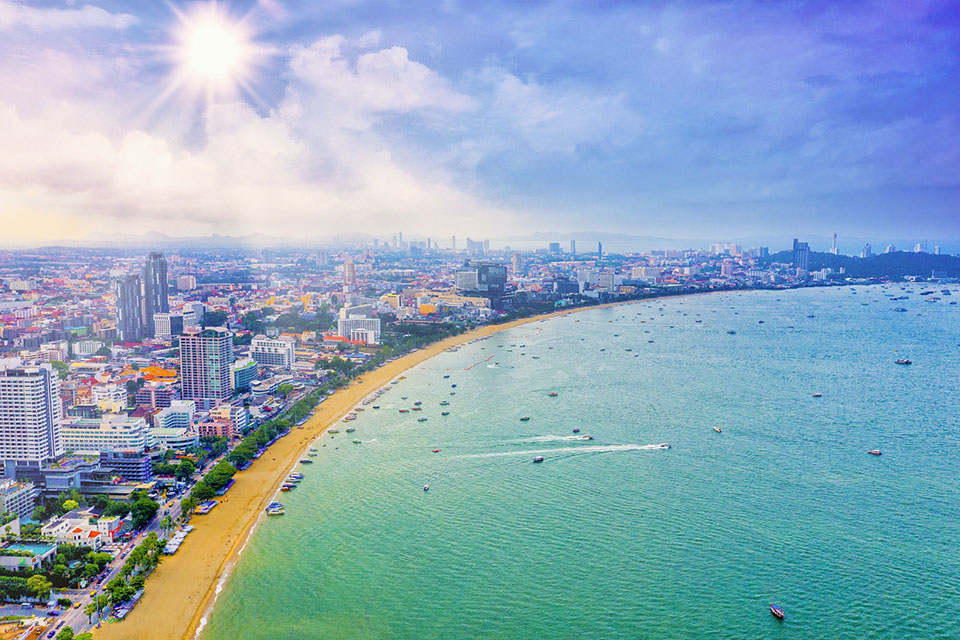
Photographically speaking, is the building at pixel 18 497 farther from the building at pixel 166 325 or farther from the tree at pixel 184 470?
the building at pixel 166 325

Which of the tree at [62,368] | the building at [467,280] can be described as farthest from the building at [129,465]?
the building at [467,280]

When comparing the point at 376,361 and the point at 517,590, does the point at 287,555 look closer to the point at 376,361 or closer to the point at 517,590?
the point at 517,590

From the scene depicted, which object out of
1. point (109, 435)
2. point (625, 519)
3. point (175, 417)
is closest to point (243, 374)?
point (175, 417)

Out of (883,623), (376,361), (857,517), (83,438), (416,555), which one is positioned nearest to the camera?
(883,623)

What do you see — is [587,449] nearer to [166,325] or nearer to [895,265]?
[166,325]

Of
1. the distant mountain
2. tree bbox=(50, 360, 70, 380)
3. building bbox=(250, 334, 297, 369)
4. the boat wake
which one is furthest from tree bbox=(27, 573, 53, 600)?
the distant mountain

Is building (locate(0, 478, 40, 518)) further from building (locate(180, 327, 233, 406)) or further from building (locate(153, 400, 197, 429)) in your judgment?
building (locate(180, 327, 233, 406))

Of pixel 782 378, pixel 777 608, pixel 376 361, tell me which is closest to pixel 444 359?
pixel 376 361
